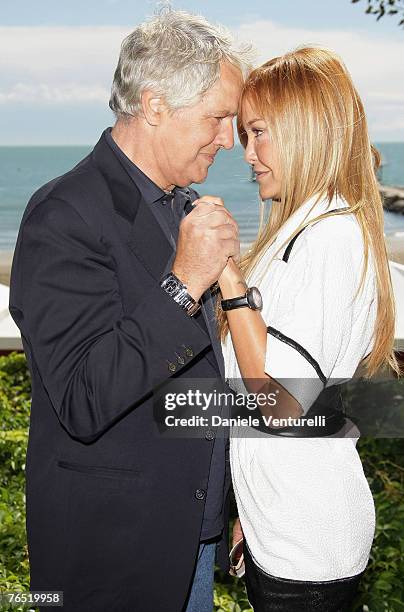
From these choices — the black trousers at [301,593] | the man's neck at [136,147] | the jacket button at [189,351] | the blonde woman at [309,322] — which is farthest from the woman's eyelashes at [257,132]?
the black trousers at [301,593]

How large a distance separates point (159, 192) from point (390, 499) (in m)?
3.73

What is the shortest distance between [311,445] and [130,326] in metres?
0.60

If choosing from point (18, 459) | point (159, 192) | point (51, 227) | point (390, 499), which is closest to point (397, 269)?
point (390, 499)

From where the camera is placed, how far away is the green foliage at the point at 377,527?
14.2 ft

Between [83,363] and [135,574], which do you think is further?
[135,574]

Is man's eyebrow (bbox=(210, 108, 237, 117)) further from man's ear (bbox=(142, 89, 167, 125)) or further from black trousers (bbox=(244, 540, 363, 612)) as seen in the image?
black trousers (bbox=(244, 540, 363, 612))

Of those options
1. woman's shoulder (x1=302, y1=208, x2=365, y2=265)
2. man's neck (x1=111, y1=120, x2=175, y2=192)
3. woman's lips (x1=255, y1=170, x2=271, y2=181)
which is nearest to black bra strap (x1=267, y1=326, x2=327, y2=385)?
woman's shoulder (x1=302, y1=208, x2=365, y2=265)

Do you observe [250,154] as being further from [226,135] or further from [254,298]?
[254,298]

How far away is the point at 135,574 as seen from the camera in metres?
2.36

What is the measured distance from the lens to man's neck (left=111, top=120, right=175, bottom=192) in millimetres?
2469

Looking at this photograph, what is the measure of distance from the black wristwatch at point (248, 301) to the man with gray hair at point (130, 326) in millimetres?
99

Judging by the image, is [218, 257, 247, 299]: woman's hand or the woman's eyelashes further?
the woman's eyelashes

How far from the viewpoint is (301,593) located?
225 cm

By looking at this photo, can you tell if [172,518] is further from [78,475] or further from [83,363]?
[83,363]
